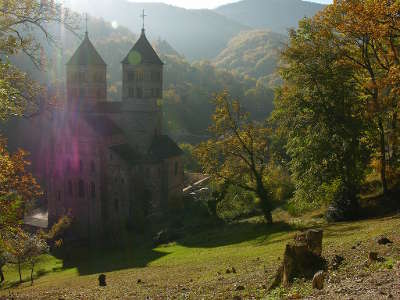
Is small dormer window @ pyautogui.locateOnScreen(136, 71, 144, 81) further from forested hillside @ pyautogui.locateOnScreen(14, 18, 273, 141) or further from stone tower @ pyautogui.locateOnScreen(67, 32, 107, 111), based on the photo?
forested hillside @ pyautogui.locateOnScreen(14, 18, 273, 141)

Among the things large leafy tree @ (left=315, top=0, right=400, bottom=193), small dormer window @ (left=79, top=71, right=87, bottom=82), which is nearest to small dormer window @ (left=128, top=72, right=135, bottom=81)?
small dormer window @ (left=79, top=71, right=87, bottom=82)

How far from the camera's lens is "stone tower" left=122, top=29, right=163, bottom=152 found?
136ft

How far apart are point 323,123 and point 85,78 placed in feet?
97.5

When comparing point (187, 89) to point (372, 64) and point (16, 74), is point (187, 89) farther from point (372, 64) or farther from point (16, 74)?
point (16, 74)

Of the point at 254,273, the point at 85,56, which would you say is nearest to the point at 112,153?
the point at 85,56

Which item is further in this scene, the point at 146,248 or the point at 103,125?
the point at 103,125

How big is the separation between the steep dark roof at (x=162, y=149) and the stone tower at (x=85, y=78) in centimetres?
801

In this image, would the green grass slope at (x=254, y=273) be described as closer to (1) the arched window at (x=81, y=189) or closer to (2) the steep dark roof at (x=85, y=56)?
(1) the arched window at (x=81, y=189)

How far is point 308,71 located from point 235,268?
11760 mm

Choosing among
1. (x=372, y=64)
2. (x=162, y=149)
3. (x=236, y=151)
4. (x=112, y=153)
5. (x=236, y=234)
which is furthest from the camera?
(x=162, y=149)

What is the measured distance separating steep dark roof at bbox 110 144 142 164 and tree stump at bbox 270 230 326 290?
97.3ft

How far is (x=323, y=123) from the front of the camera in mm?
21828

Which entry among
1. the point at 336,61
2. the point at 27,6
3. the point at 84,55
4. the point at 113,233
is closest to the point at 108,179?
the point at 113,233

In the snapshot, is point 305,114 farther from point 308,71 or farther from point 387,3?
point 387,3
